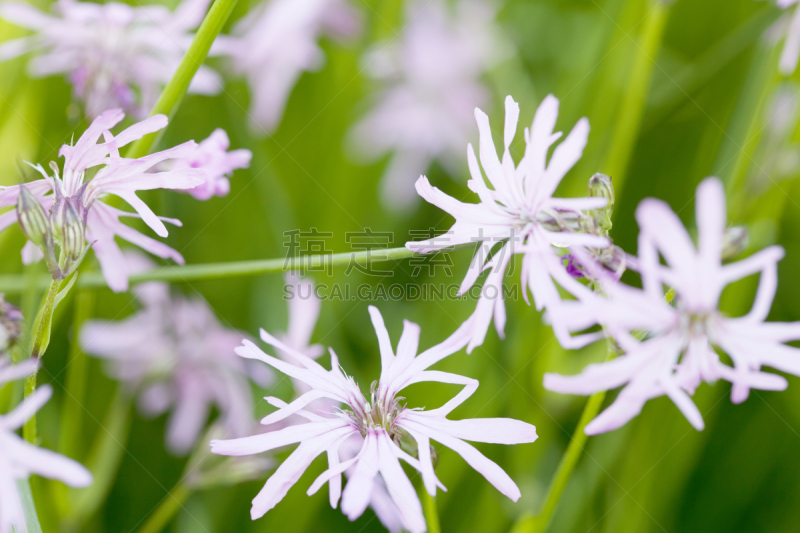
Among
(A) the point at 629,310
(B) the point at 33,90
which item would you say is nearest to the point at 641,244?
(A) the point at 629,310

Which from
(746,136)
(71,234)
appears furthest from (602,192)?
(746,136)

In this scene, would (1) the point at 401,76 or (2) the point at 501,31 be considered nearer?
(2) the point at 501,31

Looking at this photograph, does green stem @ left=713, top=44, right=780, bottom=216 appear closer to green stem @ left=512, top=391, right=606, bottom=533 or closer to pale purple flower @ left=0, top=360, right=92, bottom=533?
green stem @ left=512, top=391, right=606, bottom=533

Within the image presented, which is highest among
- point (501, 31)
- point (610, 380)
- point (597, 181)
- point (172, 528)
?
point (501, 31)

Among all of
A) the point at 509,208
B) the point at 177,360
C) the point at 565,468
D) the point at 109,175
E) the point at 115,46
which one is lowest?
the point at 565,468

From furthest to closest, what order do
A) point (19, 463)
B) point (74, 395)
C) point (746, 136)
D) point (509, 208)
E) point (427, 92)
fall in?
point (427, 92) → point (746, 136) → point (74, 395) → point (509, 208) → point (19, 463)

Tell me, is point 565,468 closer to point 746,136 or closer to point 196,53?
point 196,53

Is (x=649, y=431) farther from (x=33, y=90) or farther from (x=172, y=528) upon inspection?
(x=33, y=90)
